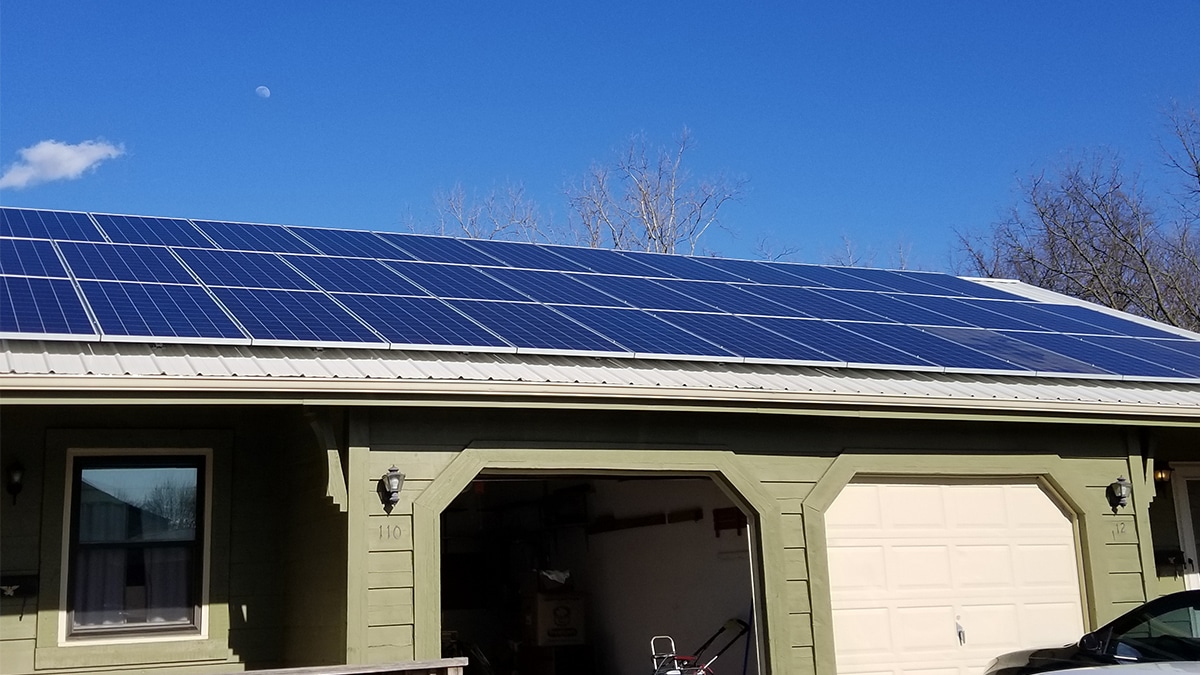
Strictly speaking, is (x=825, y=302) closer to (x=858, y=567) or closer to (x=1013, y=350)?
(x=1013, y=350)

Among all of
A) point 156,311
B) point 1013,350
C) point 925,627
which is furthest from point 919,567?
point 156,311

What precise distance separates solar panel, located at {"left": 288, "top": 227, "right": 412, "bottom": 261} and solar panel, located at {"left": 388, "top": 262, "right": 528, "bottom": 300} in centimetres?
51

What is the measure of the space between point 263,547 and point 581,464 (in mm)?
2810

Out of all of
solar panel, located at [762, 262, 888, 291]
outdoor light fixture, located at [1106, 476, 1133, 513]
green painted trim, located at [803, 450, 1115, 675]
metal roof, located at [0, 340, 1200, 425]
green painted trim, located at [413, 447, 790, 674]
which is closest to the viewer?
metal roof, located at [0, 340, 1200, 425]

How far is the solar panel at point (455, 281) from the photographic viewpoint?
34.2 ft

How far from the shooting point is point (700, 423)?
9.28 m

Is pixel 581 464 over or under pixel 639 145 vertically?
under

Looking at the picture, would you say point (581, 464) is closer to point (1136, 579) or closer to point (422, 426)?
point (422, 426)

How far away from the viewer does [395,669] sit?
7.09m

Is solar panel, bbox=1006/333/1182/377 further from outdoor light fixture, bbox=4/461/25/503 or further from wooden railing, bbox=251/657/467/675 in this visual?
outdoor light fixture, bbox=4/461/25/503

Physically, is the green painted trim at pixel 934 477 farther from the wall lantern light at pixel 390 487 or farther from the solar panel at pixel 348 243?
the solar panel at pixel 348 243

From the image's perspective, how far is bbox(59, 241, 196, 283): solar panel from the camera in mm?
9359

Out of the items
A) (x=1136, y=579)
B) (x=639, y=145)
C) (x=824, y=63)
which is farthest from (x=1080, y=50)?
(x=1136, y=579)

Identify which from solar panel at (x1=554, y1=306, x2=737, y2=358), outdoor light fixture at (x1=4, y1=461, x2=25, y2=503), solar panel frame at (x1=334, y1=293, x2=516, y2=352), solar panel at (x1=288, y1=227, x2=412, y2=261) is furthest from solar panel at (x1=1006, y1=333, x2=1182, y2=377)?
outdoor light fixture at (x1=4, y1=461, x2=25, y2=503)
